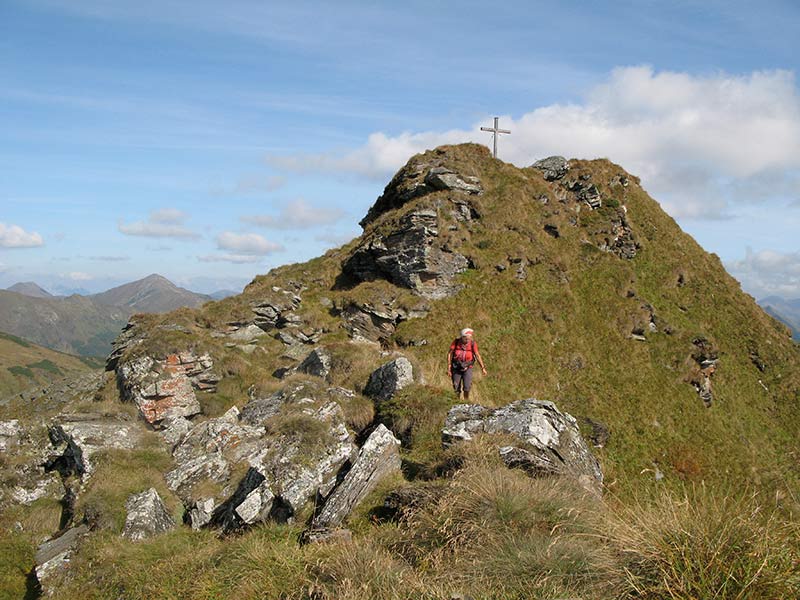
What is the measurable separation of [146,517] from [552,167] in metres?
40.5

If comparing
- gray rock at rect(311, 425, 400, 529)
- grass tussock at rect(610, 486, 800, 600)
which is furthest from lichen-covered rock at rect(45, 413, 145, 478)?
grass tussock at rect(610, 486, 800, 600)

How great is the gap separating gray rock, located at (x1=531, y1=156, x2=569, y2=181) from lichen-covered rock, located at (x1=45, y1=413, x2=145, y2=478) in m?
37.2

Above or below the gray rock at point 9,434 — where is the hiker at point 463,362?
above

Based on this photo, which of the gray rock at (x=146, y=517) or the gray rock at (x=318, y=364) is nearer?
the gray rock at (x=146, y=517)

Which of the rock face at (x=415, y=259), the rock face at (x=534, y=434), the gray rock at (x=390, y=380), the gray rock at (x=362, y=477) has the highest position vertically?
the rock face at (x=415, y=259)

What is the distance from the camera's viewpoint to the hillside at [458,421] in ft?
18.3

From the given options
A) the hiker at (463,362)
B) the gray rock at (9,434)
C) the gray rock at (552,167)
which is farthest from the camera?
the gray rock at (552,167)

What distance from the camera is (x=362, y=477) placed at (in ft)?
33.1

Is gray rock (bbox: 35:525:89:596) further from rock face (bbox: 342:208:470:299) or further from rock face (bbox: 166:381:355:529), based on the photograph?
rock face (bbox: 342:208:470:299)

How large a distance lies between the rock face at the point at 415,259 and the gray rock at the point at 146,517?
20169mm

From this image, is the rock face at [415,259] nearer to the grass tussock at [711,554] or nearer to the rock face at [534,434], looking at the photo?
the rock face at [534,434]

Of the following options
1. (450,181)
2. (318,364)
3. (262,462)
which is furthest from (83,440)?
(450,181)

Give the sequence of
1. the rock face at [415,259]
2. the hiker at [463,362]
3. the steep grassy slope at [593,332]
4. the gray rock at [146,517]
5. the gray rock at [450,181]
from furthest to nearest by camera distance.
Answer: the gray rock at [450,181] < the rock face at [415,259] < the steep grassy slope at [593,332] < the hiker at [463,362] < the gray rock at [146,517]

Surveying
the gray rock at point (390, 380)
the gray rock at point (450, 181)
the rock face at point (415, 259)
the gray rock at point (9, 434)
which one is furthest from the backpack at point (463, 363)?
the gray rock at point (450, 181)
